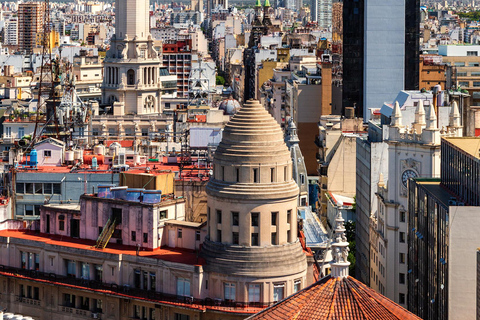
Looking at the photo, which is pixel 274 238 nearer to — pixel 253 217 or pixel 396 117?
pixel 253 217

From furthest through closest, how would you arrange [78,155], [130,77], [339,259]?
1. [130,77]
2. [78,155]
3. [339,259]

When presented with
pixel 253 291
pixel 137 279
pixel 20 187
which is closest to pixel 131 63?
pixel 20 187

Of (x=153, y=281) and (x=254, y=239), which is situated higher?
(x=254, y=239)

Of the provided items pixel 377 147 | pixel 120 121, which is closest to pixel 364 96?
pixel 120 121

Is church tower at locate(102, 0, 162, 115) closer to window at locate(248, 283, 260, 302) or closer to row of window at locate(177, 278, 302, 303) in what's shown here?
row of window at locate(177, 278, 302, 303)

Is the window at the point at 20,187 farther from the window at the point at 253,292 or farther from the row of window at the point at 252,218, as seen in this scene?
the window at the point at 253,292

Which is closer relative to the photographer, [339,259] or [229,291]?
[339,259]

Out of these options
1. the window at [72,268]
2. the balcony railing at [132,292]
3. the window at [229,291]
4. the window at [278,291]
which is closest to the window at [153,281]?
the balcony railing at [132,292]
